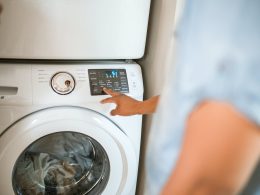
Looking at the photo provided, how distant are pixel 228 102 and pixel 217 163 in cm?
8

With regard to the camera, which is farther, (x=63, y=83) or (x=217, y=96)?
(x=63, y=83)

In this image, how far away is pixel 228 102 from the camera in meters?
0.36

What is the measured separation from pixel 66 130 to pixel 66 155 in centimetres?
25

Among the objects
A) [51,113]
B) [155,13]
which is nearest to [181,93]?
[51,113]

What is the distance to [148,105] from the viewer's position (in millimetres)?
793

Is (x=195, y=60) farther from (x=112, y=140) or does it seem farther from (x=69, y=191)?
(x=69, y=191)

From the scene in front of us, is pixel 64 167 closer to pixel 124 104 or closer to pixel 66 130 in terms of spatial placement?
pixel 66 130

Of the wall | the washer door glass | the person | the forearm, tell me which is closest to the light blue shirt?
the person

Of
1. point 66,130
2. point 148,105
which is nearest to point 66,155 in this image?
point 66,130

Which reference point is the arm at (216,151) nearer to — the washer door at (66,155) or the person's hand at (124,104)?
the person's hand at (124,104)

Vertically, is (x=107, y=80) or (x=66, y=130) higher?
(x=107, y=80)

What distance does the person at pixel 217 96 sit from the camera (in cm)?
35

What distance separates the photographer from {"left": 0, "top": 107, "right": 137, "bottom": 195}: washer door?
2.90 ft

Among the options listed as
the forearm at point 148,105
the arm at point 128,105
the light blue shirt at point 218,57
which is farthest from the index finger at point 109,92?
the light blue shirt at point 218,57
